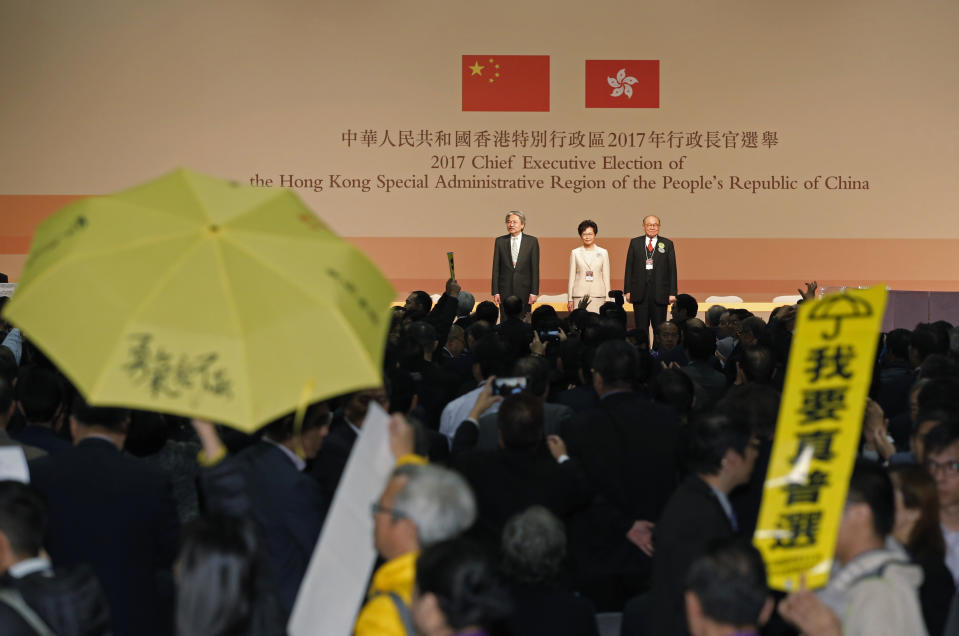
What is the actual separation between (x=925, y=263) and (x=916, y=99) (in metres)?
1.86

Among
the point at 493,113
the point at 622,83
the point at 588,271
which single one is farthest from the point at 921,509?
the point at 622,83

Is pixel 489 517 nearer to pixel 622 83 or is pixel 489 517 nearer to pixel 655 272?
pixel 655 272

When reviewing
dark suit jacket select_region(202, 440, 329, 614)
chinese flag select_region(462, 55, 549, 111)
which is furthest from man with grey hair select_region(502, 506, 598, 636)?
chinese flag select_region(462, 55, 549, 111)

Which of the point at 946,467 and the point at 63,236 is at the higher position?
the point at 63,236

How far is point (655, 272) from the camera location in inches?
434

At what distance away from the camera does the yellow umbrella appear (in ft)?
6.66

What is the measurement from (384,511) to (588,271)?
8831 mm

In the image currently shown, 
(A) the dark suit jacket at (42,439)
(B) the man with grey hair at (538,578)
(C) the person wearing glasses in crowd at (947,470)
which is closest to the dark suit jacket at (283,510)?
(B) the man with grey hair at (538,578)

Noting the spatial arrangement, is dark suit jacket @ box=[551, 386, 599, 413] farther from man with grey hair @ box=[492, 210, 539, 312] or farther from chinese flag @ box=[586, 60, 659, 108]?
chinese flag @ box=[586, 60, 659, 108]

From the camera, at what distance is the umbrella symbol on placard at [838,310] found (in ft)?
7.09

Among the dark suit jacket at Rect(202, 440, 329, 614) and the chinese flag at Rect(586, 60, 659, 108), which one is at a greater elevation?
the chinese flag at Rect(586, 60, 659, 108)

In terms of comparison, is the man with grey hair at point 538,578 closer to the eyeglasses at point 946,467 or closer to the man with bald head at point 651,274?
the eyeglasses at point 946,467

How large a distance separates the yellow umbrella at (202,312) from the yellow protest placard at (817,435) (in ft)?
2.61

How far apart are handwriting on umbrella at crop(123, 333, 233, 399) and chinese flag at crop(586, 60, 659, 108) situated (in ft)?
36.5
